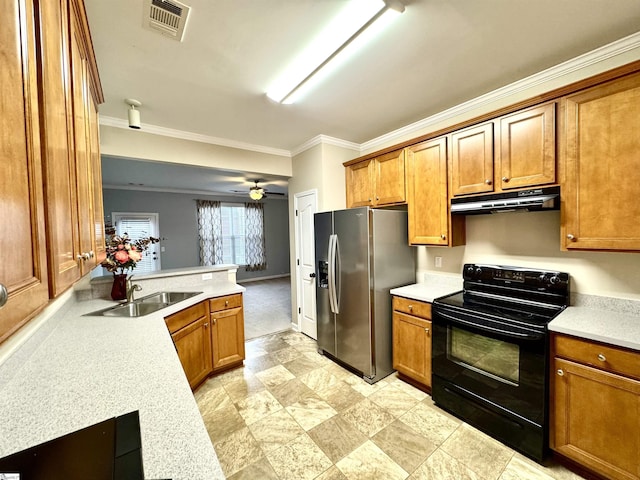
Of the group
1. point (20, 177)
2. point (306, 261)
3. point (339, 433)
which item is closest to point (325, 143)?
point (306, 261)

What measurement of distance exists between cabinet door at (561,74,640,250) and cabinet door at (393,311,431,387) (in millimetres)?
1208

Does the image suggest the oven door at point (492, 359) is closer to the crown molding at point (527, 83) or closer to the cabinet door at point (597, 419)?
the cabinet door at point (597, 419)

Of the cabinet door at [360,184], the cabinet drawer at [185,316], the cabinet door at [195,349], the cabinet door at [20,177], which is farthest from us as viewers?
the cabinet door at [360,184]

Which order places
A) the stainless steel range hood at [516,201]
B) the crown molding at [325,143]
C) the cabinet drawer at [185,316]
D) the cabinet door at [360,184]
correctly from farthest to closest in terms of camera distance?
the crown molding at [325,143] < the cabinet door at [360,184] < the cabinet drawer at [185,316] < the stainless steel range hood at [516,201]

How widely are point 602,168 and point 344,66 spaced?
174 centimetres

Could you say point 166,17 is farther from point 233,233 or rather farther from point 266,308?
point 233,233

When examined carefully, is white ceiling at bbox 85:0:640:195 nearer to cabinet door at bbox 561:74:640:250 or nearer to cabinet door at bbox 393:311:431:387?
cabinet door at bbox 561:74:640:250

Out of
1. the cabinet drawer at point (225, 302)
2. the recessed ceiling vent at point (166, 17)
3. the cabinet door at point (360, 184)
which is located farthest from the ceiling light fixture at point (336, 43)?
the cabinet drawer at point (225, 302)

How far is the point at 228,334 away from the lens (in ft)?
8.96

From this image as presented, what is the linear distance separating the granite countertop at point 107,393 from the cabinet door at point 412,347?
1.91 metres

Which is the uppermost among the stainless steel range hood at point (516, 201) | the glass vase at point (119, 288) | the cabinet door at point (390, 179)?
the cabinet door at point (390, 179)

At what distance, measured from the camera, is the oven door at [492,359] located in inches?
64.5

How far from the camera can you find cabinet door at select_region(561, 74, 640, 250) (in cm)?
152

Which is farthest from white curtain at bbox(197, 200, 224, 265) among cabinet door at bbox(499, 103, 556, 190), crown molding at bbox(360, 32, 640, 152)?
cabinet door at bbox(499, 103, 556, 190)
